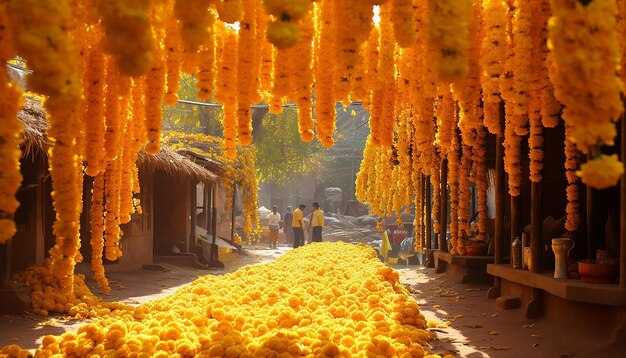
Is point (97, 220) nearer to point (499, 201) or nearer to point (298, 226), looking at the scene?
point (499, 201)

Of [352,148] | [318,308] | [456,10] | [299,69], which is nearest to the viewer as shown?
[456,10]

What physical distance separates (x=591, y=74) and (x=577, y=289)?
15.6 feet

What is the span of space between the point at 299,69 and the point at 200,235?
58.3 feet

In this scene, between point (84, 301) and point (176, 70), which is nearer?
point (176, 70)

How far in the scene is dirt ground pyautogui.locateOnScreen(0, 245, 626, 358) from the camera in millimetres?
6184

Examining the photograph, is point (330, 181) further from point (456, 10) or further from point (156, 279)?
point (456, 10)

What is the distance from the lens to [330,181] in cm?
4450

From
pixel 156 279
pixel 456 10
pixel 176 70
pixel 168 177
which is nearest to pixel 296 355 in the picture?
pixel 176 70

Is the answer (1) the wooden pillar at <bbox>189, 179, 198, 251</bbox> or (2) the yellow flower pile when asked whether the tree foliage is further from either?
(2) the yellow flower pile

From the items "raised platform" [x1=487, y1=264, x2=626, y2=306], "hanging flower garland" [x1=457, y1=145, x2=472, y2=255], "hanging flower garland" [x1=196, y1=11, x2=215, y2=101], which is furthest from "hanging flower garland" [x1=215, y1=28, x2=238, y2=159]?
"hanging flower garland" [x1=457, y1=145, x2=472, y2=255]

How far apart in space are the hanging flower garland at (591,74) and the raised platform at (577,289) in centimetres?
429

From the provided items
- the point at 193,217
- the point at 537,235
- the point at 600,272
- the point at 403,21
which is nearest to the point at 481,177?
the point at 537,235

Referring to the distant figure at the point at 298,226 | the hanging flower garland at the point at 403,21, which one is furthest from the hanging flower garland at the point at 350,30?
the distant figure at the point at 298,226

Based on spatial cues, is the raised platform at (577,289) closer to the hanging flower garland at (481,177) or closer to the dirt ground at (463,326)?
the dirt ground at (463,326)
